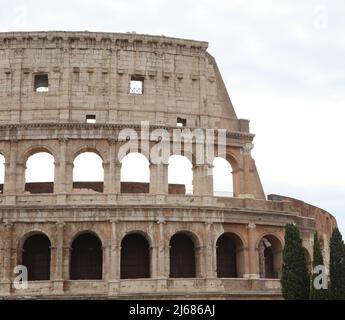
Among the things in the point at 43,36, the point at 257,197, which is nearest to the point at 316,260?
the point at 257,197

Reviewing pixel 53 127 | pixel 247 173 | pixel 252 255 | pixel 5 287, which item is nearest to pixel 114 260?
pixel 5 287

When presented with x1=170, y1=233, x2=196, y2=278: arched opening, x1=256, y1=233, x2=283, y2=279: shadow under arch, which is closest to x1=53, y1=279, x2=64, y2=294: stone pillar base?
x1=170, y1=233, x2=196, y2=278: arched opening

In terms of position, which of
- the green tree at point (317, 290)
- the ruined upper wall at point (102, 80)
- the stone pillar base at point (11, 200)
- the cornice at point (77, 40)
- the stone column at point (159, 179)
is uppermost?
the cornice at point (77, 40)

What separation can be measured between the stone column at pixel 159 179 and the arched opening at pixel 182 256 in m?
2.26

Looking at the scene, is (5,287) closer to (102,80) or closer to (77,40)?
(102,80)

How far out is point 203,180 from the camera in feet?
92.1

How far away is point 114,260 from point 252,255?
20.6 feet

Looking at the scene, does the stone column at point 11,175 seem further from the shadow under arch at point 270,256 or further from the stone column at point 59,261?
the shadow under arch at point 270,256

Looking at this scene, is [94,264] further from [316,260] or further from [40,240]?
[316,260]

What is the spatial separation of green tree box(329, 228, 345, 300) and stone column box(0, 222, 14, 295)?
523 inches

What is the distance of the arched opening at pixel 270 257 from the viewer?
28.8 meters

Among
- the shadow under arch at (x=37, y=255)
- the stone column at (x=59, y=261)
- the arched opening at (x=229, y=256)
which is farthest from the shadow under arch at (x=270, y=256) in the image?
the shadow under arch at (x=37, y=255)

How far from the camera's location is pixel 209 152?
93.7 ft
